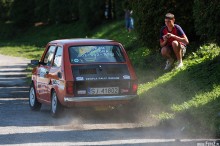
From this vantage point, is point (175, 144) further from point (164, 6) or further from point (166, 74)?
point (164, 6)

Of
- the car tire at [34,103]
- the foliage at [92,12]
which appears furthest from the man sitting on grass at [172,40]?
the foliage at [92,12]

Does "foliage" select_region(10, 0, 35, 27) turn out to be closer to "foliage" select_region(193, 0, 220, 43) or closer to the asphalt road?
the asphalt road

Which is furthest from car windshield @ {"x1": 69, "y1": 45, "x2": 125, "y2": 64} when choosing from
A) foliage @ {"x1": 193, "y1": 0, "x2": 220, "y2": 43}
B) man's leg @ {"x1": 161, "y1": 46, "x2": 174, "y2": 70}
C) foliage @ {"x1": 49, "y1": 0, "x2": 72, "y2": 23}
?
foliage @ {"x1": 49, "y1": 0, "x2": 72, "y2": 23}

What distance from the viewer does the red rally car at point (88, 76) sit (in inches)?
507

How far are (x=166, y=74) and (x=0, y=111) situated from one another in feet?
13.5

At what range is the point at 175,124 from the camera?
1160 centimetres

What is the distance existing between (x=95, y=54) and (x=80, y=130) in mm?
2390

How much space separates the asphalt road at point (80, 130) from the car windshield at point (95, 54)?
3.81 ft

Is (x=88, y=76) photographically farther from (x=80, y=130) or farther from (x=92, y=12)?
(x=92, y=12)

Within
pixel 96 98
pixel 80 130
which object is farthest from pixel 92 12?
pixel 80 130

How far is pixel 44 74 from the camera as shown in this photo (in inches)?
571

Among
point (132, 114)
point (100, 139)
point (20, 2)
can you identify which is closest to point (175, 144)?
point (100, 139)

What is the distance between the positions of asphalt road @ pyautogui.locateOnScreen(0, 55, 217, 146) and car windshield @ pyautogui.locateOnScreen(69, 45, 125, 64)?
3.81ft

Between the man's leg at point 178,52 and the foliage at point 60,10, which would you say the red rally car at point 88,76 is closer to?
the man's leg at point 178,52
